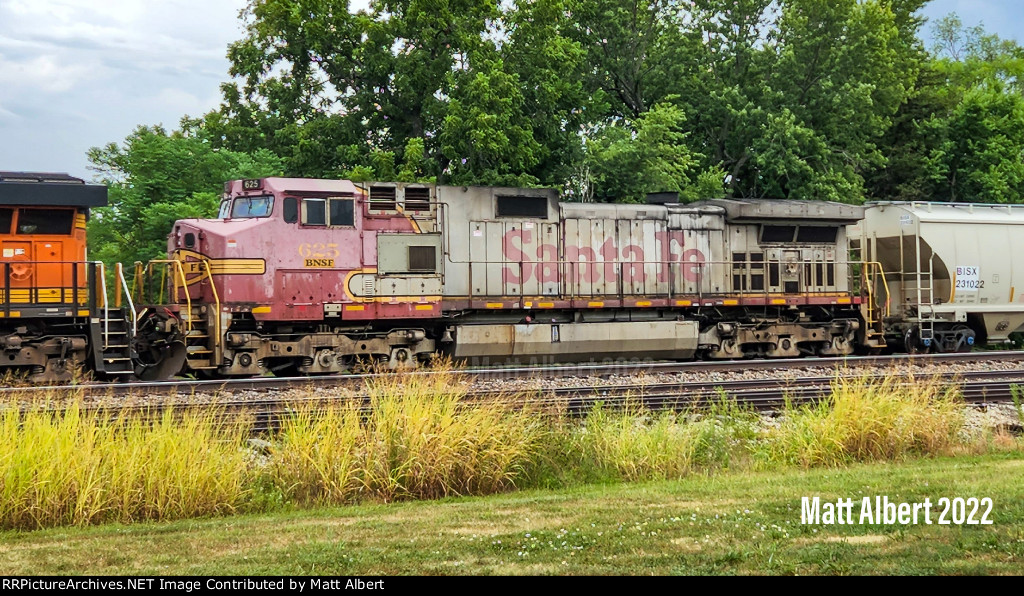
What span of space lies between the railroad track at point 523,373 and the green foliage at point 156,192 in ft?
24.8

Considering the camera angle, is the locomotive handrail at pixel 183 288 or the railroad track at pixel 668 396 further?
the locomotive handrail at pixel 183 288

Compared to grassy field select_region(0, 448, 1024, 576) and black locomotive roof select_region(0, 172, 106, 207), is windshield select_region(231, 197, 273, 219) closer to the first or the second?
black locomotive roof select_region(0, 172, 106, 207)

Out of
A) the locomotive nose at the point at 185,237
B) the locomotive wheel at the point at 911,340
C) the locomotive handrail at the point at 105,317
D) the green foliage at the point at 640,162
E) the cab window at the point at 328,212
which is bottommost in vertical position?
the locomotive wheel at the point at 911,340

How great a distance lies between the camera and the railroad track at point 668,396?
1141 centimetres

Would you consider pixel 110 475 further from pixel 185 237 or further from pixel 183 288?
pixel 185 237

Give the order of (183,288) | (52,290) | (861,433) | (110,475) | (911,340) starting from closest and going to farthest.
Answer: (110,475), (861,433), (52,290), (183,288), (911,340)

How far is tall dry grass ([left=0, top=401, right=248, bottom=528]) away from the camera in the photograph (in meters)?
7.26

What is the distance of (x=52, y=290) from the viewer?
1461 centimetres

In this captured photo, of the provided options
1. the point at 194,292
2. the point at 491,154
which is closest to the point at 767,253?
the point at 491,154

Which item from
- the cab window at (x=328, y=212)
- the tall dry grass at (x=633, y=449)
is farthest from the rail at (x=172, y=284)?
the tall dry grass at (x=633, y=449)

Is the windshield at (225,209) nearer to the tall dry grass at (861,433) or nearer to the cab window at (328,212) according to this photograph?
the cab window at (328,212)

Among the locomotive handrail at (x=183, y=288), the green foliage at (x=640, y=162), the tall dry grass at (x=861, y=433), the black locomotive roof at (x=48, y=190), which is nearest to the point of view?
the tall dry grass at (x=861, y=433)

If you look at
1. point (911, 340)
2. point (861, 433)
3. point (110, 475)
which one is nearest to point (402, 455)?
point (110, 475)

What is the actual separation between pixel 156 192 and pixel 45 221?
766 cm
